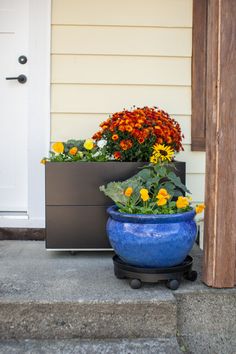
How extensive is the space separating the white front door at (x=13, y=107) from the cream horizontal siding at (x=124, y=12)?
0.84 feet

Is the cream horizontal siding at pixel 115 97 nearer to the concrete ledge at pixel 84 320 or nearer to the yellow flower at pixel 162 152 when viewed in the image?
the yellow flower at pixel 162 152

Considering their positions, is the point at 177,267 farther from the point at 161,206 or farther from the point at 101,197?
the point at 101,197

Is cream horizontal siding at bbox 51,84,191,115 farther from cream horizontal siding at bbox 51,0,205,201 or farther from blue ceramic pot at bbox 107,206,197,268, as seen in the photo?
blue ceramic pot at bbox 107,206,197,268

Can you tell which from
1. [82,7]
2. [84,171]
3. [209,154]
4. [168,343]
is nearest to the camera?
[168,343]

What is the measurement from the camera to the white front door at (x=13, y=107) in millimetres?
2744

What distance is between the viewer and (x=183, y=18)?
274cm

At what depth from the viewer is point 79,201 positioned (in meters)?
2.27

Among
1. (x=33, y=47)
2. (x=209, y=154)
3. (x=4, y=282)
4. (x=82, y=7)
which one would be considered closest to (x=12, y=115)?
(x=33, y=47)

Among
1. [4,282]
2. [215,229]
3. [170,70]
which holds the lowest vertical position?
[4,282]

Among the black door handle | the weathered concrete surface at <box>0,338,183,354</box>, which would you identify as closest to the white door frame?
the black door handle

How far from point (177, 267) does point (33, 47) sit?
169cm

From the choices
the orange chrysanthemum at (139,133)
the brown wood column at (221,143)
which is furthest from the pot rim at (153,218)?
the orange chrysanthemum at (139,133)

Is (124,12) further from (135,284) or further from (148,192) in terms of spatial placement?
(135,284)

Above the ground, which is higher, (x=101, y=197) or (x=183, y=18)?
(x=183, y=18)
